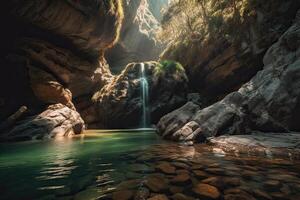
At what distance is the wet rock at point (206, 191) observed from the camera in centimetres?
440

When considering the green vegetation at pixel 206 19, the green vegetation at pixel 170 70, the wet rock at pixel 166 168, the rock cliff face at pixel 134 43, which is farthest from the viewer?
the rock cliff face at pixel 134 43

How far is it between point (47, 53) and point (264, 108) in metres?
18.1

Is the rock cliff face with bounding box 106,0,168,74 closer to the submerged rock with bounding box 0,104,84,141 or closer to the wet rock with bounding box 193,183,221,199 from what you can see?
the submerged rock with bounding box 0,104,84,141

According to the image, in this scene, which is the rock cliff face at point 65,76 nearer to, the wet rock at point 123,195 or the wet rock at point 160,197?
the wet rock at point 123,195

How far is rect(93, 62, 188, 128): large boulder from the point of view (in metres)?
27.0

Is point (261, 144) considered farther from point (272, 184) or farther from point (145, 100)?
point (145, 100)

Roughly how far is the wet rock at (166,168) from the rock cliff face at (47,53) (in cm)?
1330

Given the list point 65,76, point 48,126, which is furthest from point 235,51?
point 48,126

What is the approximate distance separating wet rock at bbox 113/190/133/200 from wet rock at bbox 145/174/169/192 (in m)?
0.48

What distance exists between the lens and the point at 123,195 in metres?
4.51

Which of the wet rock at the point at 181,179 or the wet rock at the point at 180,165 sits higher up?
the wet rock at the point at 180,165

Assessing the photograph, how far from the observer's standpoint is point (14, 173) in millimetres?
6566

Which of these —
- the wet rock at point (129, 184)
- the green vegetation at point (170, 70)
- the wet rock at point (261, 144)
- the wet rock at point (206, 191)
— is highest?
the green vegetation at point (170, 70)

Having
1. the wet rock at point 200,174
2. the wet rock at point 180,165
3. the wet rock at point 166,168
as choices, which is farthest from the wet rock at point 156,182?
the wet rock at point 180,165
